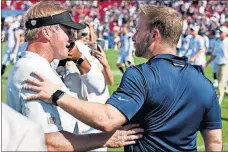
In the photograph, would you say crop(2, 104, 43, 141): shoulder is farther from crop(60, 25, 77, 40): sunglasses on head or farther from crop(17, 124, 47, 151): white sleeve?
crop(60, 25, 77, 40): sunglasses on head

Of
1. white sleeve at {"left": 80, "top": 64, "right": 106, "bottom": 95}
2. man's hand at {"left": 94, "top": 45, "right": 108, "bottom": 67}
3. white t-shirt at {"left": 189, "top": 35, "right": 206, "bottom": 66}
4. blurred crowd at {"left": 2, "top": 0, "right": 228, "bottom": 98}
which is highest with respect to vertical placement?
man's hand at {"left": 94, "top": 45, "right": 108, "bottom": 67}

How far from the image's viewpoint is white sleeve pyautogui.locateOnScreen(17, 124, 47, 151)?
178 centimetres

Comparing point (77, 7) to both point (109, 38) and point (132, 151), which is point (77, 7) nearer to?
point (109, 38)

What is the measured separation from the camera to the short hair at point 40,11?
3525 millimetres

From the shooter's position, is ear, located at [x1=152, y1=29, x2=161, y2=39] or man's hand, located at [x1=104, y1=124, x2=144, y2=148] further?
ear, located at [x1=152, y1=29, x2=161, y2=39]

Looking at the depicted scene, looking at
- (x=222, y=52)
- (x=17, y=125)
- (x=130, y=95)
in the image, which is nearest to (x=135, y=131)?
(x=130, y=95)

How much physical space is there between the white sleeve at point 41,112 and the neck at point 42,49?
0.36 metres

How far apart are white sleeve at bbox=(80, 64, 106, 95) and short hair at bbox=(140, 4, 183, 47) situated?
1874 millimetres

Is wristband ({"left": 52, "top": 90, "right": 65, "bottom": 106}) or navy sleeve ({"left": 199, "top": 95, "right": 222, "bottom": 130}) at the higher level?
wristband ({"left": 52, "top": 90, "right": 65, "bottom": 106})

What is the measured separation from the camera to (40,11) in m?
3.53

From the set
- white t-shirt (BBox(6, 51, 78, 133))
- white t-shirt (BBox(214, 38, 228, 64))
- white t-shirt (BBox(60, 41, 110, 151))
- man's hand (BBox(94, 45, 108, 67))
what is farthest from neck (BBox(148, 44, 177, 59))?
white t-shirt (BBox(214, 38, 228, 64))

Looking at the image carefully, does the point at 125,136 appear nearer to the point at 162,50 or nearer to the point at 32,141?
the point at 162,50

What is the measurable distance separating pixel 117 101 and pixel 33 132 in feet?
4.24

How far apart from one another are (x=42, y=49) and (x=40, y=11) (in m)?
0.24
